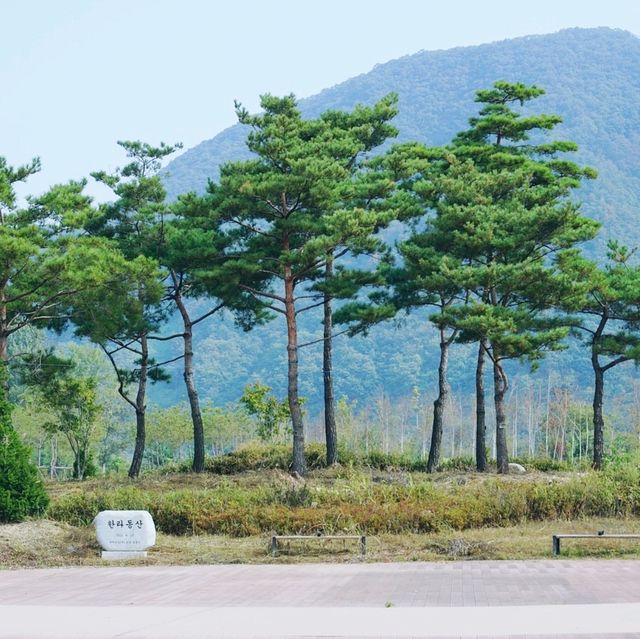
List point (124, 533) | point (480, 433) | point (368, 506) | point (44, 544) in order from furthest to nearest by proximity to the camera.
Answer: point (480, 433)
point (368, 506)
point (44, 544)
point (124, 533)

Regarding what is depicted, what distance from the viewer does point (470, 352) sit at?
72688 mm

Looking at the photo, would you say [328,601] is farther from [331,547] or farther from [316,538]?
[331,547]

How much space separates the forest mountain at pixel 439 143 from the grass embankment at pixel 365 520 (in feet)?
53.6

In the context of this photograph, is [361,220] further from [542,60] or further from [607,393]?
[542,60]

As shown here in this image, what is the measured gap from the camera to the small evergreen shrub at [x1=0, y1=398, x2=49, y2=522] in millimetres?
16281

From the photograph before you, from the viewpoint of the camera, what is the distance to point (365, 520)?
15.6 metres

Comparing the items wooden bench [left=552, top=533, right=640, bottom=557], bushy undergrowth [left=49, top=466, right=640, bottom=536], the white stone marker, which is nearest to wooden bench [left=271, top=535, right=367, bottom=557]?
bushy undergrowth [left=49, top=466, right=640, bottom=536]

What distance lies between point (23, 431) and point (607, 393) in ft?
113

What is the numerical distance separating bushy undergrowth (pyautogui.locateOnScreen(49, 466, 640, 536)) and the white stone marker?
1.85 metres

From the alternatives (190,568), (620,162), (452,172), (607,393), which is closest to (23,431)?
(452,172)

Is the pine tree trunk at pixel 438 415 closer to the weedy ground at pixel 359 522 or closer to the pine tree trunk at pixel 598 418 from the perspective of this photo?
the pine tree trunk at pixel 598 418

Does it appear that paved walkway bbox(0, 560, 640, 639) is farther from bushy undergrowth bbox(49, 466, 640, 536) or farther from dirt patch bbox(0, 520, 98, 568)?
bushy undergrowth bbox(49, 466, 640, 536)

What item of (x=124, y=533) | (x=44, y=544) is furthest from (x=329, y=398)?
(x=124, y=533)

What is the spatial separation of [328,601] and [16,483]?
7704mm
